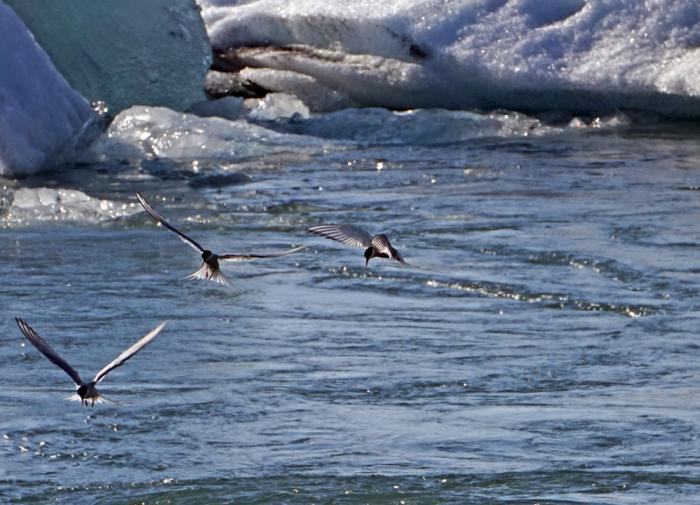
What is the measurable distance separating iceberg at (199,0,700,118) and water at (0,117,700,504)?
1.58 metres

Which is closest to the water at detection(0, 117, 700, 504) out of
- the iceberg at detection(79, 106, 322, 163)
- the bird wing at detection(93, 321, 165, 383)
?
the bird wing at detection(93, 321, 165, 383)

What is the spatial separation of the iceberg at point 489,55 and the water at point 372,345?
5.19ft

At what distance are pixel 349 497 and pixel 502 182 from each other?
4.73 m

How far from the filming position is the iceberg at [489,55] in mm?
9664

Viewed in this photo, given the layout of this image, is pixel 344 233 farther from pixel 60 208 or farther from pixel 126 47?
pixel 126 47

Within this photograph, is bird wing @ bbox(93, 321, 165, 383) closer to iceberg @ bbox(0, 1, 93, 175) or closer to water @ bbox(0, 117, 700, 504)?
water @ bbox(0, 117, 700, 504)

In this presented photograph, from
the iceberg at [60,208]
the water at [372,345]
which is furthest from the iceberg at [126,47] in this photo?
the iceberg at [60,208]

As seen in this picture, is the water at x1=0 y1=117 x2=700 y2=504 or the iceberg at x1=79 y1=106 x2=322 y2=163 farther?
the iceberg at x1=79 y1=106 x2=322 y2=163

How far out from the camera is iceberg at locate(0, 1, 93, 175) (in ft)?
27.2

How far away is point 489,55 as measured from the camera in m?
9.91

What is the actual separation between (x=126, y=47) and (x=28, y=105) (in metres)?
1.44

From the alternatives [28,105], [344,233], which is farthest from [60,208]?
[344,233]

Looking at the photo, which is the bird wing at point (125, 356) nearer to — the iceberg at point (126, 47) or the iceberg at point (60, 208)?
the iceberg at point (60, 208)

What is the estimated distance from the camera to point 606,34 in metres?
9.83
